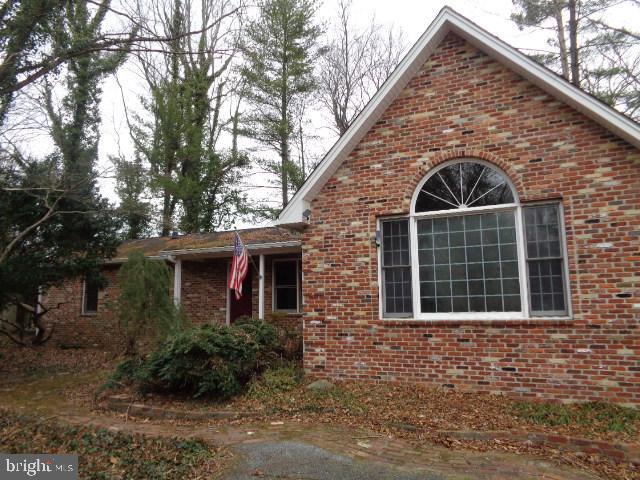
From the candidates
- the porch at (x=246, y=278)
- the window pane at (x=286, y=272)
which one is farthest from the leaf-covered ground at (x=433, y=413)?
the window pane at (x=286, y=272)

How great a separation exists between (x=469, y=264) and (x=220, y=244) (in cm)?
879

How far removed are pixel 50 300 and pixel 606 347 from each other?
18.2m

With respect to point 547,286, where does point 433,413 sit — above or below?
below

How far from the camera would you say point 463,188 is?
24.5 feet

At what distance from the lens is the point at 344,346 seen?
783cm

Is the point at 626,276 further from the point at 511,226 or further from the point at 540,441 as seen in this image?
the point at 540,441

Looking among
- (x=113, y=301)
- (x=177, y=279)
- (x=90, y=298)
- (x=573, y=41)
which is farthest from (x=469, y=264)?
(x=90, y=298)

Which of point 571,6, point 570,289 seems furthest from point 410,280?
point 571,6

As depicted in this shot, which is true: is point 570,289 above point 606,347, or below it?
above

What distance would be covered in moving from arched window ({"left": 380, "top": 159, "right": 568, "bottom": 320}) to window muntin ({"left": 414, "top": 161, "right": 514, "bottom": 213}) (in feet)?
0.05

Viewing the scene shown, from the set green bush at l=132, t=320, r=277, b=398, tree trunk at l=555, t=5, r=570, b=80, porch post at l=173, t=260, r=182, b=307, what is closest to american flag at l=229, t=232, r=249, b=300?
green bush at l=132, t=320, r=277, b=398

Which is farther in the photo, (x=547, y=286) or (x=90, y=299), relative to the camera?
(x=90, y=299)

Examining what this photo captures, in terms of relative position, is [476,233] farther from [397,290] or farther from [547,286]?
[397,290]

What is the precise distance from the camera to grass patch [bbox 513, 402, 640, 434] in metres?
5.59
